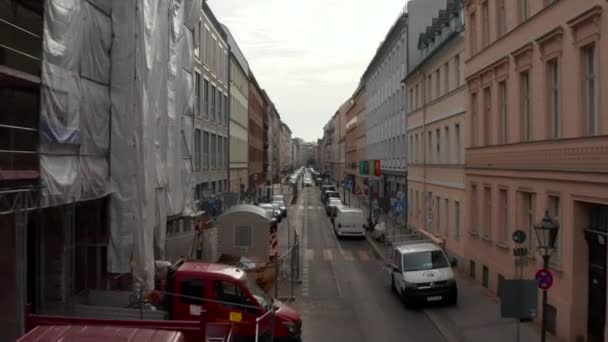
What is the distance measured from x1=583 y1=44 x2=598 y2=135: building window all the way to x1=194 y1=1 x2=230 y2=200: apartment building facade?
21.8m

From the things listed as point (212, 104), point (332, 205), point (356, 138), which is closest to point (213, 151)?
point (212, 104)

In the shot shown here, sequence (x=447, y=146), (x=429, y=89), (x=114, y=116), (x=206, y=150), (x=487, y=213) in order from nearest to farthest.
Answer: (x=114, y=116), (x=487, y=213), (x=447, y=146), (x=429, y=89), (x=206, y=150)

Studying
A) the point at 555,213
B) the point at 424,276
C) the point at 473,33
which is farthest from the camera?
the point at 473,33

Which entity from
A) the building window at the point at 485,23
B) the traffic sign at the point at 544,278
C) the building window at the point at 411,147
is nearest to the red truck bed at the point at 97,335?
the traffic sign at the point at 544,278

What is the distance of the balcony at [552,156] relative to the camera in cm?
1411

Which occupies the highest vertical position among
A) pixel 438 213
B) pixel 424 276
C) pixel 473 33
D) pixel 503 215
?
pixel 473 33

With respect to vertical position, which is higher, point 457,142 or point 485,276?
point 457,142

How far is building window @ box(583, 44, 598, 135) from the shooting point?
1480 centimetres

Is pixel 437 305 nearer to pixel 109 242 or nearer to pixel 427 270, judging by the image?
pixel 427 270

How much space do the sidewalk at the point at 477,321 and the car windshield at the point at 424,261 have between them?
1.28 meters

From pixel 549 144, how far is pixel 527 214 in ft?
10.4

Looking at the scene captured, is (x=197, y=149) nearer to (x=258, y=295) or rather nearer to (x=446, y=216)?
(x=446, y=216)

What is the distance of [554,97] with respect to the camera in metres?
17.2

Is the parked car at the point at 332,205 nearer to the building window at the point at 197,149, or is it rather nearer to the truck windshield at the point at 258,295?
the building window at the point at 197,149
